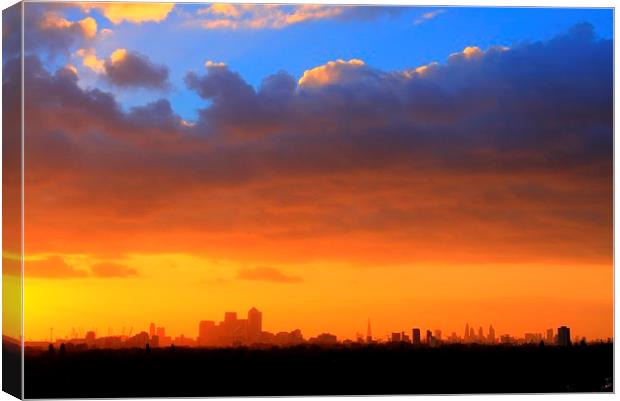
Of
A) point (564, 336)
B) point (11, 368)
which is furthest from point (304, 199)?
point (11, 368)

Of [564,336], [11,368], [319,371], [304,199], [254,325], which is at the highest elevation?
[304,199]

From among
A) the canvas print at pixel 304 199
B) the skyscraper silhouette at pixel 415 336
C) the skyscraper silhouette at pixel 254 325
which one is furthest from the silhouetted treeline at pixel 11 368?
the skyscraper silhouette at pixel 415 336

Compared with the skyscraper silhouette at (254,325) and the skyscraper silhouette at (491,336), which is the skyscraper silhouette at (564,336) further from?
the skyscraper silhouette at (254,325)

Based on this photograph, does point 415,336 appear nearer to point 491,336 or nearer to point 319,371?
point 491,336

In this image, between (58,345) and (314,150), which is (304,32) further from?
(58,345)

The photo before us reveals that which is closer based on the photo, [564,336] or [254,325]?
[254,325]

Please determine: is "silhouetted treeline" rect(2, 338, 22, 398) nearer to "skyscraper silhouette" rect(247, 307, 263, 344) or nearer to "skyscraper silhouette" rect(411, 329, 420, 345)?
"skyscraper silhouette" rect(247, 307, 263, 344)
